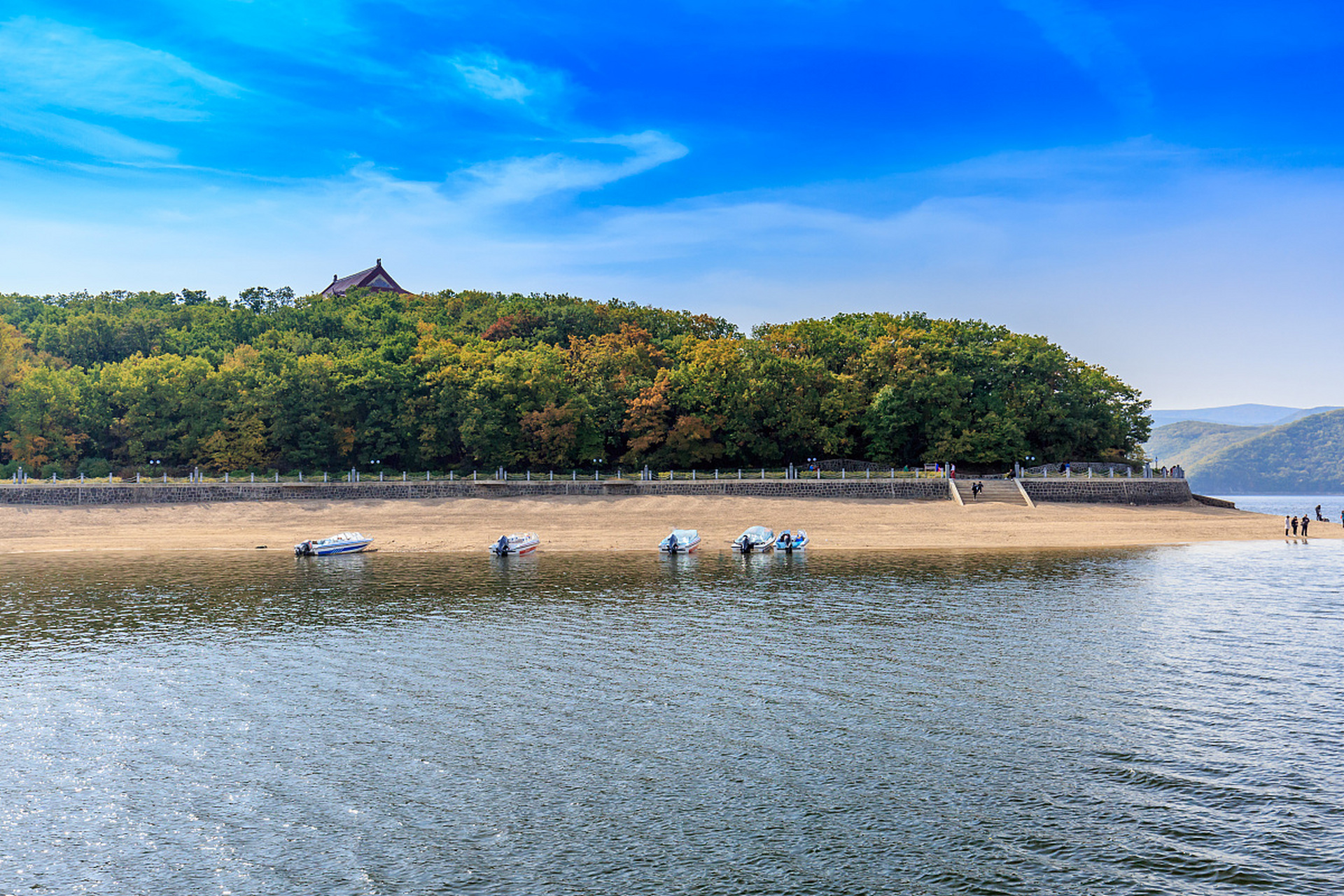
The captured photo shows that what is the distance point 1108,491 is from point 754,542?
36.2m

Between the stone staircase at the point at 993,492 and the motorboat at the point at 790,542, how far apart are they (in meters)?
18.9

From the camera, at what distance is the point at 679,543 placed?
53062 millimetres

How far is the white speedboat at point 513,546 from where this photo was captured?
176 ft

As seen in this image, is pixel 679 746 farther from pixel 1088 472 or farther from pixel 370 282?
pixel 370 282

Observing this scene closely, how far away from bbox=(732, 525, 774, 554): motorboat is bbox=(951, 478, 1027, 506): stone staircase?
21891 millimetres

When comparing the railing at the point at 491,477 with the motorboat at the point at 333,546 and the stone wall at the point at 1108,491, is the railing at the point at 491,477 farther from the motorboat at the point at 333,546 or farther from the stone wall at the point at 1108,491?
the motorboat at the point at 333,546

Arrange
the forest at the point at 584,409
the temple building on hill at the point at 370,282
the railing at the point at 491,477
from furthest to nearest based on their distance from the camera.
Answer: the temple building on hill at the point at 370,282
the forest at the point at 584,409
the railing at the point at 491,477

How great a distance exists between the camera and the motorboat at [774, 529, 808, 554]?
5497cm

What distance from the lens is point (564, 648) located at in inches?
1097

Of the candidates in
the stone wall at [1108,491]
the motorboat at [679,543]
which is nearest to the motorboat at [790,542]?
the motorboat at [679,543]

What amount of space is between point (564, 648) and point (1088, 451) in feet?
251

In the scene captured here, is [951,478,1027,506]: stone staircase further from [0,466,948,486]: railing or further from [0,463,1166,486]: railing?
[0,466,948,486]: railing

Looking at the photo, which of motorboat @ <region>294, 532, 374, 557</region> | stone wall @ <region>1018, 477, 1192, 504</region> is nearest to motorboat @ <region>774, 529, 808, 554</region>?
stone wall @ <region>1018, 477, 1192, 504</region>

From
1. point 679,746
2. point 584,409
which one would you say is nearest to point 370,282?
point 584,409
